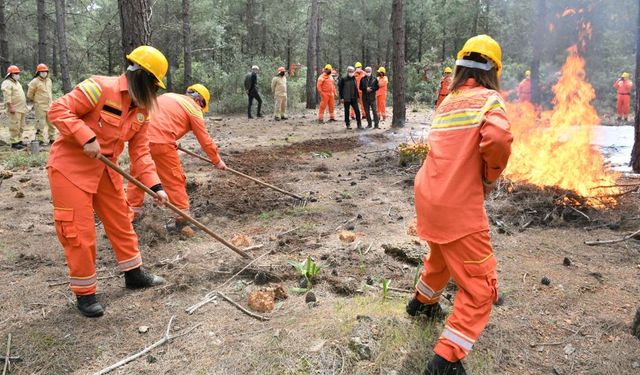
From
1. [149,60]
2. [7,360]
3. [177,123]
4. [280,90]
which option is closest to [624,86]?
[280,90]

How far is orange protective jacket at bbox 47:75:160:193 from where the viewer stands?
3328mm

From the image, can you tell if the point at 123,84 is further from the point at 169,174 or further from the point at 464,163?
the point at 464,163

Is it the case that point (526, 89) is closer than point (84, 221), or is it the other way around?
point (84, 221)

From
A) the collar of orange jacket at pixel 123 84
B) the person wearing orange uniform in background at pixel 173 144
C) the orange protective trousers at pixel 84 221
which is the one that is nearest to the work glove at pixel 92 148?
the orange protective trousers at pixel 84 221

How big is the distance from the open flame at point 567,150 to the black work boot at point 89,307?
18.0ft

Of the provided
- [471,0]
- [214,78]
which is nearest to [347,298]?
[214,78]

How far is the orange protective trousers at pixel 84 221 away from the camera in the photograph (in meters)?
3.42

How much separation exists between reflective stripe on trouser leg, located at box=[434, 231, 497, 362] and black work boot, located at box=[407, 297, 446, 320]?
1.82ft

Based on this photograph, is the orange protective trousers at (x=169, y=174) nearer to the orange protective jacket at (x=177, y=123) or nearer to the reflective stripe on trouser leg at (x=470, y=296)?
the orange protective jacket at (x=177, y=123)

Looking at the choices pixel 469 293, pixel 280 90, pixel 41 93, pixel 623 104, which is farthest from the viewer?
pixel 623 104

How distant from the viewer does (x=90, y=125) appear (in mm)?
3555

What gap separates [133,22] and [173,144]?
2.28 metres

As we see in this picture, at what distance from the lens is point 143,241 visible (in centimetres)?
520

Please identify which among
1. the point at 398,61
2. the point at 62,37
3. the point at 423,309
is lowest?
the point at 423,309
